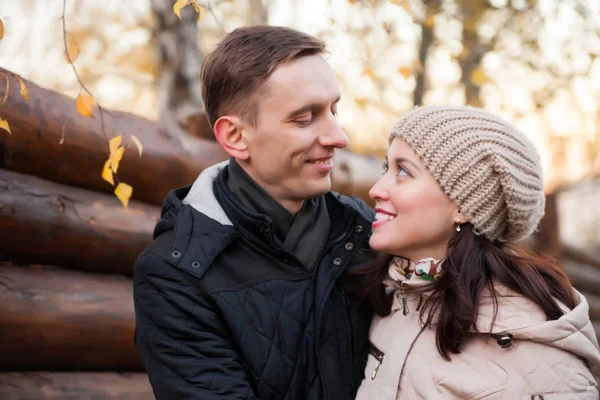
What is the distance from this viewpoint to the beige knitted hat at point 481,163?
2.51 metres

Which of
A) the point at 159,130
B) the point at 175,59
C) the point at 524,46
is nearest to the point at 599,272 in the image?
the point at 524,46

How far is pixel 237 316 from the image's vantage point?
257cm

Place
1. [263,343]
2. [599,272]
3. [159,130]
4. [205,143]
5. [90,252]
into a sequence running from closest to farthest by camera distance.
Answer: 1. [263,343]
2. [90,252]
3. [159,130]
4. [205,143]
5. [599,272]

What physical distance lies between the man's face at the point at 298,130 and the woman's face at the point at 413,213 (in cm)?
31

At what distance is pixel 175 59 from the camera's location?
6.03 m

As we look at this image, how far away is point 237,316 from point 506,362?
1018 millimetres

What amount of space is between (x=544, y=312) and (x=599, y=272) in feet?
25.5

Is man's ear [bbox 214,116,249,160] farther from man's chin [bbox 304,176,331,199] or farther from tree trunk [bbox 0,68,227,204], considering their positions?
tree trunk [bbox 0,68,227,204]

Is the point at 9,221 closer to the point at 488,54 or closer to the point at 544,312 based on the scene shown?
the point at 544,312

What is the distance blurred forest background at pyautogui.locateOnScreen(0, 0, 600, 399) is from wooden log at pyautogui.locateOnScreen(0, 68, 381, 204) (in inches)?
1.9

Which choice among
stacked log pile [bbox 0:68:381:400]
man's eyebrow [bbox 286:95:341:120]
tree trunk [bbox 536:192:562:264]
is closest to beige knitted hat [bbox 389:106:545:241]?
man's eyebrow [bbox 286:95:341:120]

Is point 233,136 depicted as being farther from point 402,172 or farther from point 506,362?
point 506,362

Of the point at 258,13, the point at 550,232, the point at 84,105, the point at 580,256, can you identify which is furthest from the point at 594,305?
the point at 84,105

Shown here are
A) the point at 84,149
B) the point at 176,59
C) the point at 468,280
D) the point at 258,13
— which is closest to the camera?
the point at 468,280
